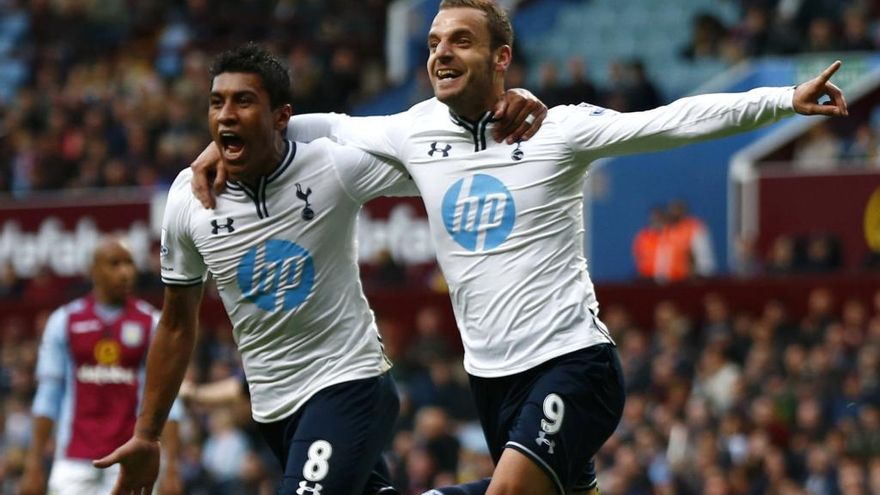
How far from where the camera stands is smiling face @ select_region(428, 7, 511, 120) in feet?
23.7

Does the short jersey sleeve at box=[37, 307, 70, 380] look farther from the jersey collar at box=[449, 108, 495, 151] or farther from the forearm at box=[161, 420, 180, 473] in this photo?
the jersey collar at box=[449, 108, 495, 151]

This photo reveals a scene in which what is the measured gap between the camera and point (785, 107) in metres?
6.83

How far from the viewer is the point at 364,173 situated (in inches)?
300

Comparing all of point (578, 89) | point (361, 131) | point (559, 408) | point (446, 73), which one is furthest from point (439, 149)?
point (578, 89)

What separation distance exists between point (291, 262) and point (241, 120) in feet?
2.04

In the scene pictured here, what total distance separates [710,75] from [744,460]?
8157 mm

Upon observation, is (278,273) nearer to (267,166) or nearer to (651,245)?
(267,166)

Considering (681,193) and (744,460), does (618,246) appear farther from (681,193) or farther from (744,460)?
(744,460)

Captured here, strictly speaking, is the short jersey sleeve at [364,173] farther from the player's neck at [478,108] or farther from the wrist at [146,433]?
the wrist at [146,433]

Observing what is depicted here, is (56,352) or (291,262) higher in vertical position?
(291,262)

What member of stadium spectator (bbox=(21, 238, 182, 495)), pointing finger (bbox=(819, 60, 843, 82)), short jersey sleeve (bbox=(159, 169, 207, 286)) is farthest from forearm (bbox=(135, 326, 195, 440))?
stadium spectator (bbox=(21, 238, 182, 495))

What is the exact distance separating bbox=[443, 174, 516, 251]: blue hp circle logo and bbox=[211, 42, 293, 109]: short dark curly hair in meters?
0.81

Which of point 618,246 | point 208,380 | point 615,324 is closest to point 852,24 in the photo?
point 618,246

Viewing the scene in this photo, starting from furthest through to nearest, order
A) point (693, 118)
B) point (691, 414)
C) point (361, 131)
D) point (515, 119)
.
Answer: point (691, 414)
point (361, 131)
point (515, 119)
point (693, 118)
